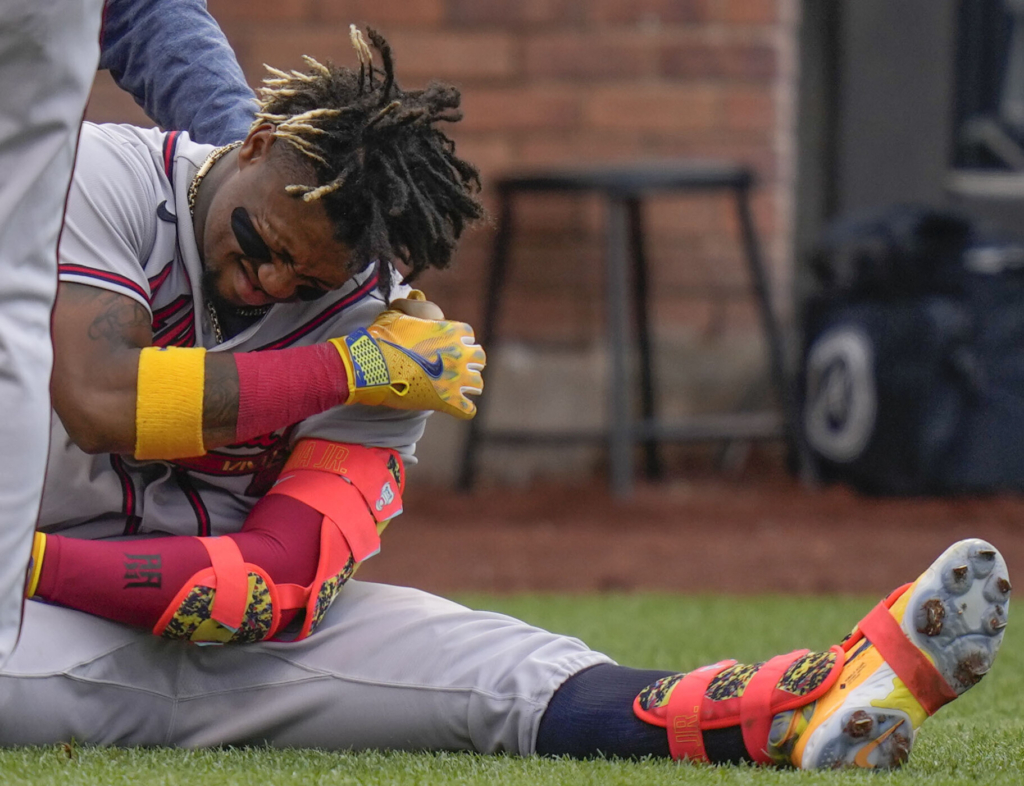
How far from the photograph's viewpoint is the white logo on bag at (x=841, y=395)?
4414mm

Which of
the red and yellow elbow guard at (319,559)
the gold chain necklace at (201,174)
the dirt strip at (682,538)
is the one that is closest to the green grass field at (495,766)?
the red and yellow elbow guard at (319,559)

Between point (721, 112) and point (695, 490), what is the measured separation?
1211 mm

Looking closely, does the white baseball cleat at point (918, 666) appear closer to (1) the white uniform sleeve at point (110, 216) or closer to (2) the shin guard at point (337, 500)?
(2) the shin guard at point (337, 500)

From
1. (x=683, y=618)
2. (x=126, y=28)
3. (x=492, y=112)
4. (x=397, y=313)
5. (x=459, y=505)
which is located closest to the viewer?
(x=397, y=313)

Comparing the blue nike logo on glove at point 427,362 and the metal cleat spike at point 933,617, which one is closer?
the metal cleat spike at point 933,617

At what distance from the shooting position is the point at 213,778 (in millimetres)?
1469

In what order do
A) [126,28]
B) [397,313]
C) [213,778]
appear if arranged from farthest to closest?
[126,28]
[397,313]
[213,778]

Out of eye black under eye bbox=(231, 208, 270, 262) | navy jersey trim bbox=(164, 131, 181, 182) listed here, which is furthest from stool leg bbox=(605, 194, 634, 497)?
eye black under eye bbox=(231, 208, 270, 262)

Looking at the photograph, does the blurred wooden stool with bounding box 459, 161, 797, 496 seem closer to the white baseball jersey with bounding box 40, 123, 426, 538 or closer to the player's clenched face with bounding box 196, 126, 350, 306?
the white baseball jersey with bounding box 40, 123, 426, 538

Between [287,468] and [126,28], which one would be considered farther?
[126,28]

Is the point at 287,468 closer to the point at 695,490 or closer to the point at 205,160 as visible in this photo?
the point at 205,160

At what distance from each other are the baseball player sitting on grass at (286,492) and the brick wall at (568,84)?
288 centimetres

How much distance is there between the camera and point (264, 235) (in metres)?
1.70

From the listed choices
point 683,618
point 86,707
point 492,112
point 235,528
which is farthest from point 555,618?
point 492,112
